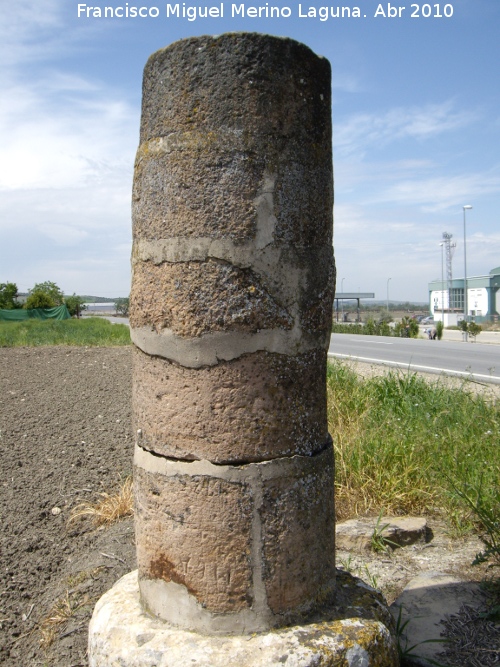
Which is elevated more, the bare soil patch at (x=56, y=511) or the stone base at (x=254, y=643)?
the stone base at (x=254, y=643)

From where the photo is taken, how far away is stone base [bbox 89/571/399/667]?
2039 mm

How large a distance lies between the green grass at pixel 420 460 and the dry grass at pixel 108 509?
1786 mm

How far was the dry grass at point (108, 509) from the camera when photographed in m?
5.02

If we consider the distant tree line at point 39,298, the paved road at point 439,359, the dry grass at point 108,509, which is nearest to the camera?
the dry grass at point 108,509

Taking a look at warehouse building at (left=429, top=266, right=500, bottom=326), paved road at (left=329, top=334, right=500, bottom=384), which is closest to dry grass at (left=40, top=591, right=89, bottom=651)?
paved road at (left=329, top=334, right=500, bottom=384)

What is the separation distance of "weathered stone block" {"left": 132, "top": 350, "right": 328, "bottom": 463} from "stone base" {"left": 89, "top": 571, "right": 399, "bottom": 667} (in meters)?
0.62

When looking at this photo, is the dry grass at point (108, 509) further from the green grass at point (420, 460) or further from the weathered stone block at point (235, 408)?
the weathered stone block at point (235, 408)

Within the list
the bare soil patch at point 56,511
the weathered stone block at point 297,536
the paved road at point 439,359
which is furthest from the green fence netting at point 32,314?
the weathered stone block at point 297,536

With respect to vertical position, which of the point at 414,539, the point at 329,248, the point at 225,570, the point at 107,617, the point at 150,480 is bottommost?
the point at 414,539

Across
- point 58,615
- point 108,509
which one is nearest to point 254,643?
point 58,615

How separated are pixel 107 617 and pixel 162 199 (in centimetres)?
159

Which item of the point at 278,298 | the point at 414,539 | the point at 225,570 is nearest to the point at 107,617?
the point at 225,570

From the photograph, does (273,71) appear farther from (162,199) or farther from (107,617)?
(107,617)

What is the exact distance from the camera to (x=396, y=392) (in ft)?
22.3
